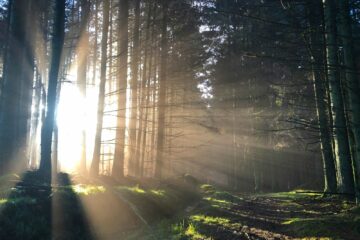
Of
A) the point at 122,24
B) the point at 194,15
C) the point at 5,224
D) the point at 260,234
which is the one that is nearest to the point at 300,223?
the point at 260,234

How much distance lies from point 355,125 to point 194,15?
47.2 ft

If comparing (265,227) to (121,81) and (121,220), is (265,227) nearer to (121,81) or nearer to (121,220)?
(121,220)

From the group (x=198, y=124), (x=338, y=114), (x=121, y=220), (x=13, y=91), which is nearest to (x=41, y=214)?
(x=121, y=220)

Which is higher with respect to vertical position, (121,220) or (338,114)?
(338,114)

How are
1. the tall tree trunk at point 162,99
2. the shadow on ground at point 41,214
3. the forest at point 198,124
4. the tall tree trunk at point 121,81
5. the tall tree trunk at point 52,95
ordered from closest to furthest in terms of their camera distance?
the shadow on ground at point 41,214, the forest at point 198,124, the tall tree trunk at point 52,95, the tall tree trunk at point 121,81, the tall tree trunk at point 162,99

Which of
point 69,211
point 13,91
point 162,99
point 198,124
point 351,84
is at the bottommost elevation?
point 69,211

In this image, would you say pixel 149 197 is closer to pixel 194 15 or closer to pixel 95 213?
pixel 95 213

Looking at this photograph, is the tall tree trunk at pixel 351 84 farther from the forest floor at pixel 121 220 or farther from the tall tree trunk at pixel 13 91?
the tall tree trunk at pixel 13 91

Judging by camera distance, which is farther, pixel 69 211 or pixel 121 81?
pixel 121 81

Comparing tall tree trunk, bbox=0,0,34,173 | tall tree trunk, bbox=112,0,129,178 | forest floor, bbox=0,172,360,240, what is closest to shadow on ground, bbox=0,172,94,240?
forest floor, bbox=0,172,360,240

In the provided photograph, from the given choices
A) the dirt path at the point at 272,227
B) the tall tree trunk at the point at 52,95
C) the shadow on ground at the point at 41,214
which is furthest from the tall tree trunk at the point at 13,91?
the dirt path at the point at 272,227

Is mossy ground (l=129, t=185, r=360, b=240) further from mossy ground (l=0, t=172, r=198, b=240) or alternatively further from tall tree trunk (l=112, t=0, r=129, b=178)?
tall tree trunk (l=112, t=0, r=129, b=178)

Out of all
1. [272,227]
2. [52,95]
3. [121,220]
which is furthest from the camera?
[52,95]

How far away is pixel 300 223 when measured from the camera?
730 centimetres
